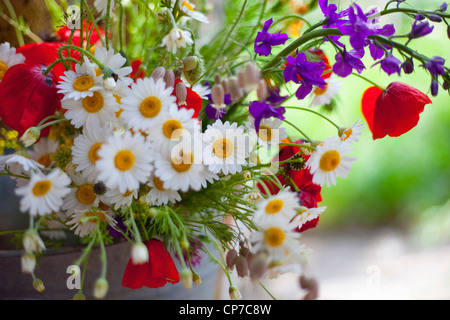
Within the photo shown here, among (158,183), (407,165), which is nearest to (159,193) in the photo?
(158,183)

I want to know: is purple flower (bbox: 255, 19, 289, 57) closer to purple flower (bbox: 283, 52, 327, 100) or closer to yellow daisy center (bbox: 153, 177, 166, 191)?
purple flower (bbox: 283, 52, 327, 100)

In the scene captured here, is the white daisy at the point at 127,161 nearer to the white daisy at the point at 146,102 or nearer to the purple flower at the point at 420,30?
the white daisy at the point at 146,102

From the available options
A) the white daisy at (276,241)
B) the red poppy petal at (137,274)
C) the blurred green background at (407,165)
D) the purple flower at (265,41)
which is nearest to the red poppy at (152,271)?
the red poppy petal at (137,274)

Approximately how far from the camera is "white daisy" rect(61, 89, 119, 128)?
34 centimetres

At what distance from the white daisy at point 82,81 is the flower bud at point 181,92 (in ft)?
0.20

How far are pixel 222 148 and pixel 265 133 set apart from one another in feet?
0.18

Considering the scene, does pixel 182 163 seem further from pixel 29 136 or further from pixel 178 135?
pixel 29 136

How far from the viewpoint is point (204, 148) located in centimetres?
32

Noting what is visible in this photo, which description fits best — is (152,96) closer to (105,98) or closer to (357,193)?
(105,98)

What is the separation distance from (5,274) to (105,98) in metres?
0.25

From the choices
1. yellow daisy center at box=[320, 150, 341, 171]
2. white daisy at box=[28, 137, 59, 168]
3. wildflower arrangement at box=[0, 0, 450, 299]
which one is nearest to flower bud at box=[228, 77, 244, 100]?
wildflower arrangement at box=[0, 0, 450, 299]

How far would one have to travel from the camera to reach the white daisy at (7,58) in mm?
398

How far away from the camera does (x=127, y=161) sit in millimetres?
302

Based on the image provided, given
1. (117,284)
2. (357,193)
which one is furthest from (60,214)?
(357,193)
